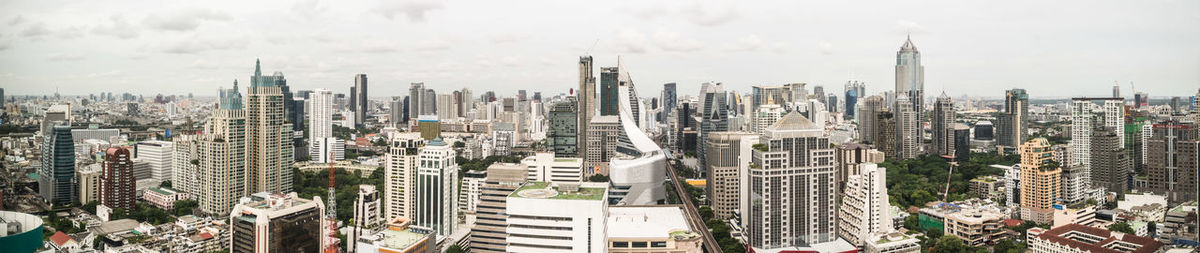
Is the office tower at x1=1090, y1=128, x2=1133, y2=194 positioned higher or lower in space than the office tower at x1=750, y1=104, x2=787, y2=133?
lower

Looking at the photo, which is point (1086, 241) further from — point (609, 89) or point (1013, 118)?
point (1013, 118)

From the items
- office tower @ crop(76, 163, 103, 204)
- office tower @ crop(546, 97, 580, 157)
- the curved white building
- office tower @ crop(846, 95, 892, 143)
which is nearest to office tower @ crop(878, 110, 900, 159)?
office tower @ crop(846, 95, 892, 143)

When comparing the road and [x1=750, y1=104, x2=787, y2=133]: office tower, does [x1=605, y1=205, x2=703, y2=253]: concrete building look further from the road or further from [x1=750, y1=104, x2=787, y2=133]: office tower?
[x1=750, y1=104, x2=787, y2=133]: office tower

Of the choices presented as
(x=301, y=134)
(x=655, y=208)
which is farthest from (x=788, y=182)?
(x=301, y=134)

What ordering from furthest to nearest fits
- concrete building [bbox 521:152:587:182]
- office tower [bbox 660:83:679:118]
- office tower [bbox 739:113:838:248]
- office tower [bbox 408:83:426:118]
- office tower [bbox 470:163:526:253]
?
office tower [bbox 660:83:679:118] → office tower [bbox 408:83:426:118] → concrete building [bbox 521:152:587:182] → office tower [bbox 739:113:838:248] → office tower [bbox 470:163:526:253]

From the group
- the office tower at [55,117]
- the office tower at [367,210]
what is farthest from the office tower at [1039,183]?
the office tower at [55,117]

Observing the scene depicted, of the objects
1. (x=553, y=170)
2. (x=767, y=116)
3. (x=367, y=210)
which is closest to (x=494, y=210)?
(x=367, y=210)
